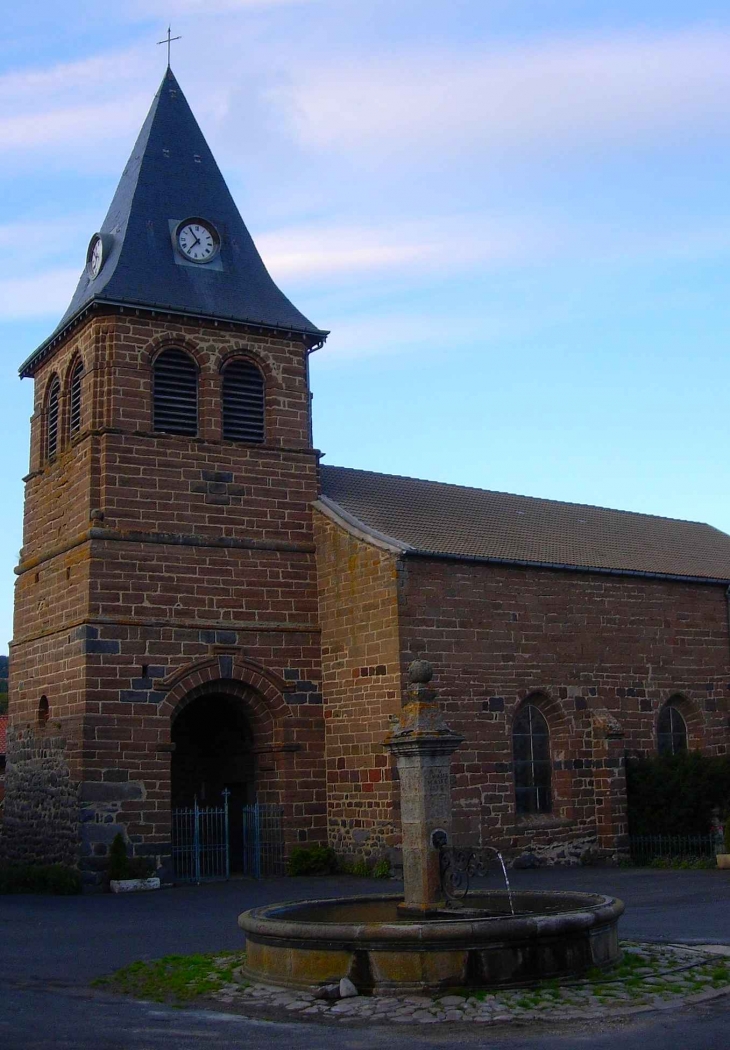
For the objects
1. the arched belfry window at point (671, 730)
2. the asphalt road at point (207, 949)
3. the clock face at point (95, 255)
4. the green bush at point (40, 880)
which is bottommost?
the asphalt road at point (207, 949)

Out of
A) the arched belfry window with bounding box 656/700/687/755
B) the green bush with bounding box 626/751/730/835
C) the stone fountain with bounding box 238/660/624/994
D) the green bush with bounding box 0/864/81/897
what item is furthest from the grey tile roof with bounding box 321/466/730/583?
the stone fountain with bounding box 238/660/624/994

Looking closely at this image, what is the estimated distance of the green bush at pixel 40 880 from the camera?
19562mm

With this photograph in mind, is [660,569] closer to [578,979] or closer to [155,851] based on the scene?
[155,851]

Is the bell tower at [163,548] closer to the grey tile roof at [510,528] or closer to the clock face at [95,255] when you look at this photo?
the clock face at [95,255]

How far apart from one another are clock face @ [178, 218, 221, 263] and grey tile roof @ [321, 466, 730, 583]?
5226 millimetres

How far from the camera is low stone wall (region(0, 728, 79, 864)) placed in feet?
67.1

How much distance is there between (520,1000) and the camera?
9.08m

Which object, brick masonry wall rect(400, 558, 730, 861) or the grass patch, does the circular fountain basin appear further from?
brick masonry wall rect(400, 558, 730, 861)

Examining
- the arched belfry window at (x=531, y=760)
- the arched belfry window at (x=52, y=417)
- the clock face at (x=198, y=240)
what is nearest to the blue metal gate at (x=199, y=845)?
the arched belfry window at (x=531, y=760)

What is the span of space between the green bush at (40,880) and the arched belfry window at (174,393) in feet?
26.8

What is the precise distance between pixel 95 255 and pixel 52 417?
3.53 m

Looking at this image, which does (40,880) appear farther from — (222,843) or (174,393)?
(174,393)

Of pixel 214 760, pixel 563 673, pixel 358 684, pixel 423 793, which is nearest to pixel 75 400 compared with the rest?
pixel 214 760

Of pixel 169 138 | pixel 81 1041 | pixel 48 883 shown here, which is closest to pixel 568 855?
pixel 48 883
